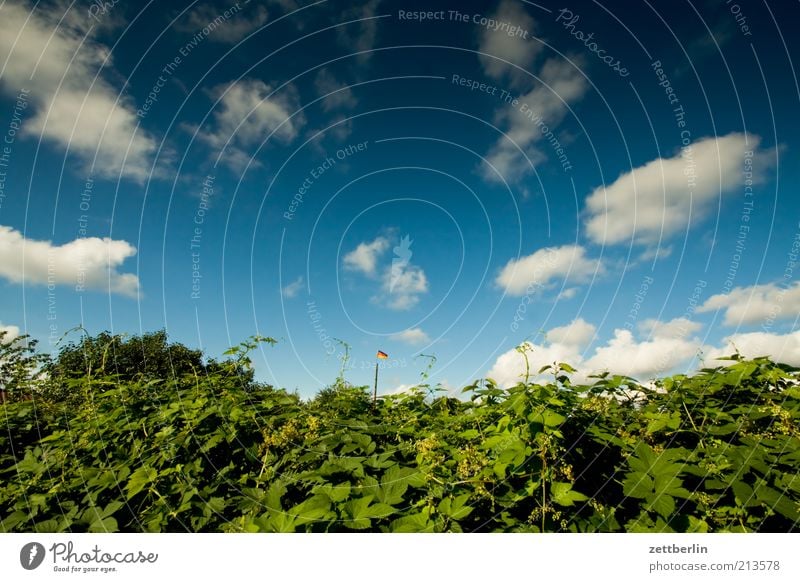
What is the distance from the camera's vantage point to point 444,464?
2.41 meters

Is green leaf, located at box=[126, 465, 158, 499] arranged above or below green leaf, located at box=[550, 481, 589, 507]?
above

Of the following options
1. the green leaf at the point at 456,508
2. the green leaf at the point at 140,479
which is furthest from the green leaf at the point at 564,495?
the green leaf at the point at 140,479

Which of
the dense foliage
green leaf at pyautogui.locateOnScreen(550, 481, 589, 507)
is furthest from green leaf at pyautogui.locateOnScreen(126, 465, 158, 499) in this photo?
green leaf at pyautogui.locateOnScreen(550, 481, 589, 507)

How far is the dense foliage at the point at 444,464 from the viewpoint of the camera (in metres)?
2.07

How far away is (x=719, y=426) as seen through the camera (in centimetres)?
246

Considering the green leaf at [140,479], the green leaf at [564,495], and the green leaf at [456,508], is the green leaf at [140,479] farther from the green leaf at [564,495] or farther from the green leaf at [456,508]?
the green leaf at [564,495]

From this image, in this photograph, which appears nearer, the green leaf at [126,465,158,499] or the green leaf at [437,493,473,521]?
the green leaf at [437,493,473,521]

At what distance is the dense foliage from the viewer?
2.07 m

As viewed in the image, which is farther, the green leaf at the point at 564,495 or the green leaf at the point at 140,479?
the green leaf at the point at 140,479

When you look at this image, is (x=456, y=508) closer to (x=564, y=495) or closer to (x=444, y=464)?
(x=444, y=464)

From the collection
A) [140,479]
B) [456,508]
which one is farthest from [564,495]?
[140,479]

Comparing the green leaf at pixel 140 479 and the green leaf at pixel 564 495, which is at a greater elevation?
the green leaf at pixel 140 479

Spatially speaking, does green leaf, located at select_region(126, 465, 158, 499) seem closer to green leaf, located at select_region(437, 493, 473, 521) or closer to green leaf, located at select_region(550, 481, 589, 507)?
green leaf, located at select_region(437, 493, 473, 521)

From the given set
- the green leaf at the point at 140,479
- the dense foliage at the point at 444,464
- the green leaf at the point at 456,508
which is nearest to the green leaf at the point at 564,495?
the dense foliage at the point at 444,464
